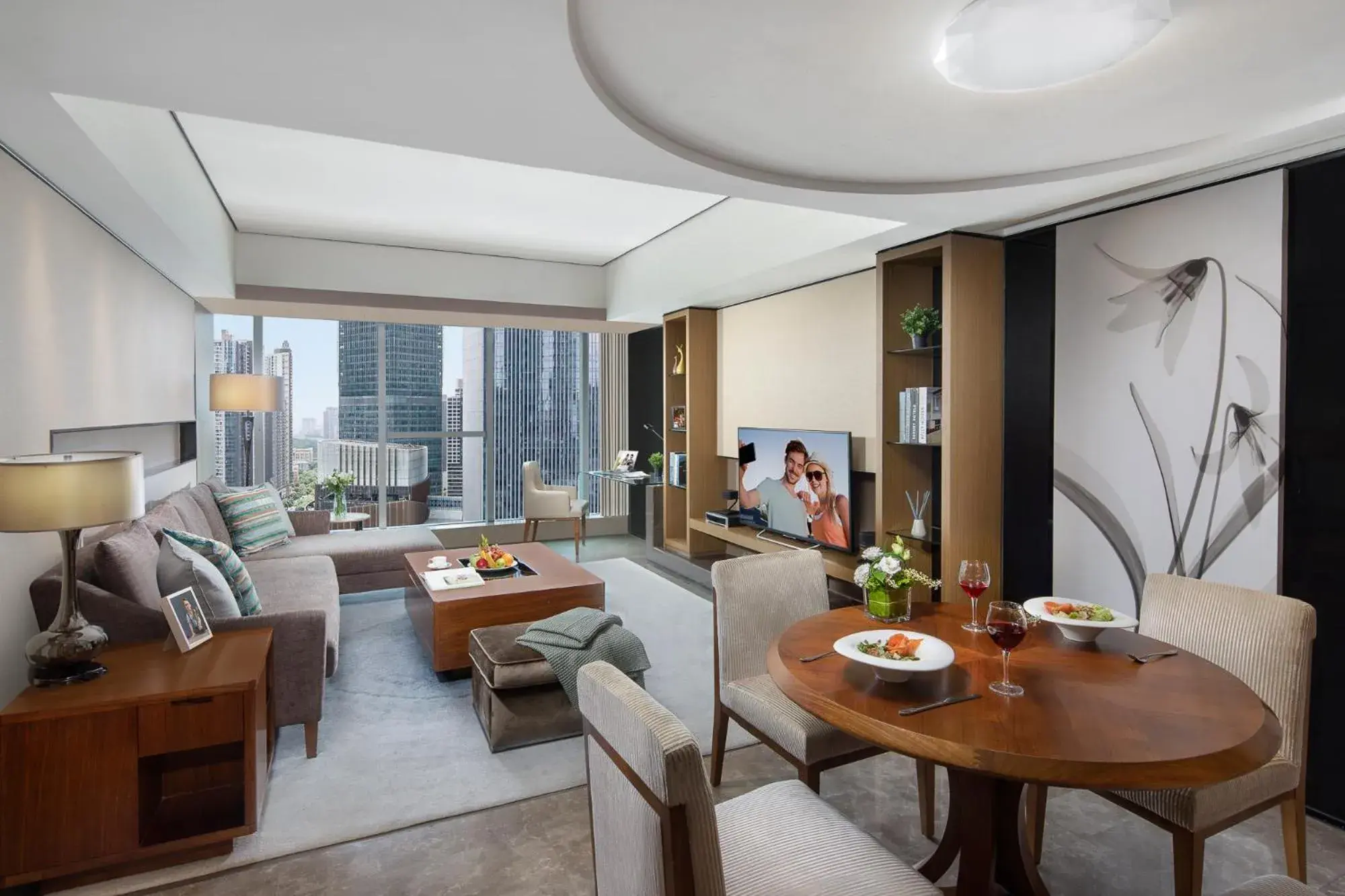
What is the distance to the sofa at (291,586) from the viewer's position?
2.58 m

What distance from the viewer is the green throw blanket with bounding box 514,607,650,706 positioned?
9.75 ft

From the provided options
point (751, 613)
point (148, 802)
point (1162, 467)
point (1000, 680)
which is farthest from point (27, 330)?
point (1162, 467)

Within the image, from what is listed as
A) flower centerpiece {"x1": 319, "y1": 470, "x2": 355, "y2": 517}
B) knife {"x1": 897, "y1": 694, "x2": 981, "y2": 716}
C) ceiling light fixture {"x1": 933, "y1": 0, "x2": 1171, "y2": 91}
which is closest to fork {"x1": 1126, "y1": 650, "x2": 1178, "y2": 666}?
knife {"x1": 897, "y1": 694, "x2": 981, "y2": 716}

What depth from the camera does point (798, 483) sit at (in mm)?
5051

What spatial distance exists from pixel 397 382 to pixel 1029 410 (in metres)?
6.28

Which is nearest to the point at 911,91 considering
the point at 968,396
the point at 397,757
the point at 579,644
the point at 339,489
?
the point at 968,396

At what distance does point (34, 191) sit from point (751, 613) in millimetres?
3050

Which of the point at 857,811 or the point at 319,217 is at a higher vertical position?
the point at 319,217

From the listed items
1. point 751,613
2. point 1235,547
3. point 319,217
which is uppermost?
point 319,217

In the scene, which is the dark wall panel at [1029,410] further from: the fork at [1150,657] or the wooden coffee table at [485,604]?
the wooden coffee table at [485,604]

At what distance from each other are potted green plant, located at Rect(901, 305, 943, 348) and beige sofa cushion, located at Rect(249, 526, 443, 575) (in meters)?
3.60

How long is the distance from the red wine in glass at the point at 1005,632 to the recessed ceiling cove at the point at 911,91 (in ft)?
4.77

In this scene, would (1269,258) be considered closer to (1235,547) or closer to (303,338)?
(1235,547)

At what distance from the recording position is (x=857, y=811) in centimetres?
252
